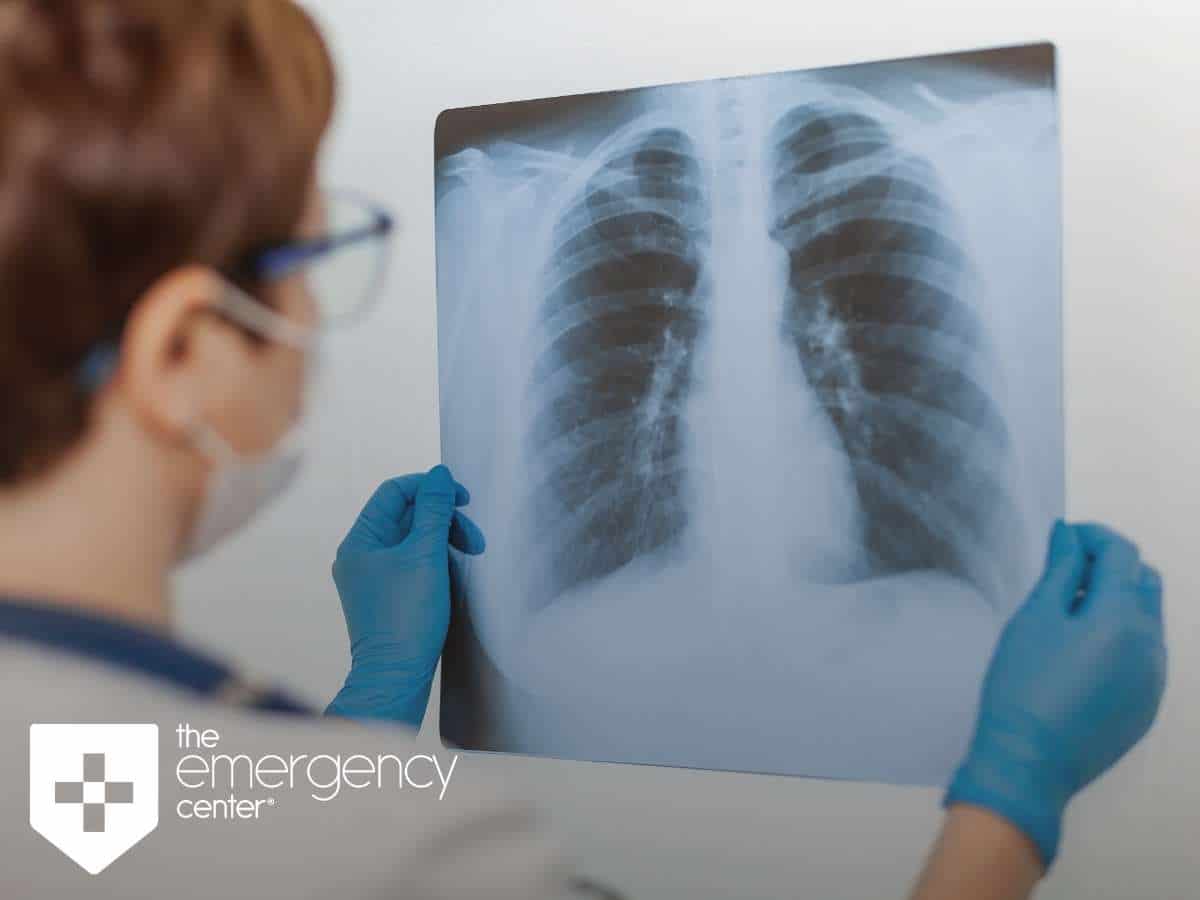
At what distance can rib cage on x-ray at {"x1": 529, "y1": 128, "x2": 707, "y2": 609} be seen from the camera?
971 millimetres

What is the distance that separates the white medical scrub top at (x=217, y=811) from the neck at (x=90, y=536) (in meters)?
0.05

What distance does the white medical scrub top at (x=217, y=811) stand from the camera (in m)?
0.46

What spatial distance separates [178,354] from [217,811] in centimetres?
25

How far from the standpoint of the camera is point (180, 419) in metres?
0.57

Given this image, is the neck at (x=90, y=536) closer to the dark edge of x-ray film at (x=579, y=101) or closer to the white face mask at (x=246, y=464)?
the white face mask at (x=246, y=464)

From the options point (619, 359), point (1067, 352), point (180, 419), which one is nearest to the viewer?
point (180, 419)

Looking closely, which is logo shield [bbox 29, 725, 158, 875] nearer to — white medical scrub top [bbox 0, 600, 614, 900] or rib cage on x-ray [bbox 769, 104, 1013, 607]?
white medical scrub top [bbox 0, 600, 614, 900]

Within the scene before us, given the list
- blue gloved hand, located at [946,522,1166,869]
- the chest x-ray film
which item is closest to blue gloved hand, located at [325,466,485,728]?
the chest x-ray film

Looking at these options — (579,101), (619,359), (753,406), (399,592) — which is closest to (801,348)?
(753,406)

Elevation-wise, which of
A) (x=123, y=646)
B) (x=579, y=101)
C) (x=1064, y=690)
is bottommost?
(x=1064, y=690)

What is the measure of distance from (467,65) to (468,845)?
0.86 meters

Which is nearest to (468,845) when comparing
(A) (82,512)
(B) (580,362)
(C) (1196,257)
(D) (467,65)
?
(A) (82,512)

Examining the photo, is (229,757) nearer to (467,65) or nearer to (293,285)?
(293,285)

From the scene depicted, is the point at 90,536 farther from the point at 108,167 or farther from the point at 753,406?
the point at 753,406
